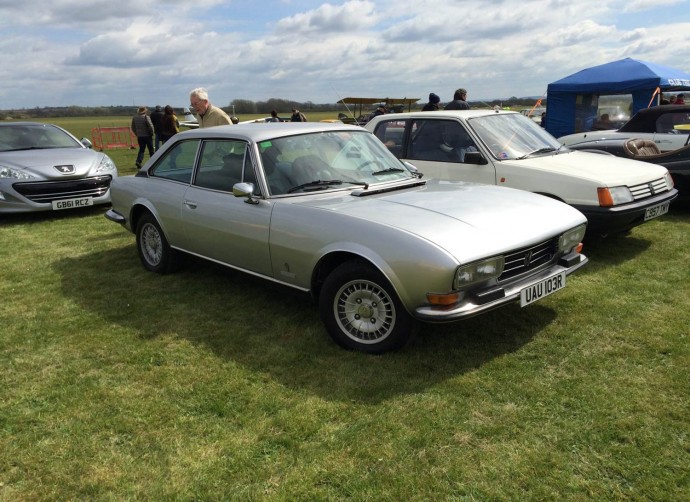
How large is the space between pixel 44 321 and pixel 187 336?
135cm

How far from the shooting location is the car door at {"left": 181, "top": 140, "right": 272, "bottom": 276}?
4168mm

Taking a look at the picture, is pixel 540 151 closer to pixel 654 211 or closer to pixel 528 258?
pixel 654 211

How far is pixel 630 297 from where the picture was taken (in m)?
4.56

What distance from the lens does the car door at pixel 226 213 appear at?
417 cm

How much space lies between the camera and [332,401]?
3.16 metres

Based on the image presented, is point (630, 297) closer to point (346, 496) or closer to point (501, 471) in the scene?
point (501, 471)

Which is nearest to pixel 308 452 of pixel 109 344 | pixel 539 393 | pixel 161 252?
pixel 539 393

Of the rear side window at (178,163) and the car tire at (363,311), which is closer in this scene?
the car tire at (363,311)

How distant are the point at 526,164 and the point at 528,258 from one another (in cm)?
249

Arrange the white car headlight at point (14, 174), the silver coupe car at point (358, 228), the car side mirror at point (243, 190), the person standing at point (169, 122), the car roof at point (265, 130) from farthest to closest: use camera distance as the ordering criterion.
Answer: the person standing at point (169, 122), the white car headlight at point (14, 174), the car roof at point (265, 130), the car side mirror at point (243, 190), the silver coupe car at point (358, 228)

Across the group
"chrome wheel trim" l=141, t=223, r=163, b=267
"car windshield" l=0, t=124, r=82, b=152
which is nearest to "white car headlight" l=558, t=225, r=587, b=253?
"chrome wheel trim" l=141, t=223, r=163, b=267

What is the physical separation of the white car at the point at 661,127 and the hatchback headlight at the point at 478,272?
6.46m

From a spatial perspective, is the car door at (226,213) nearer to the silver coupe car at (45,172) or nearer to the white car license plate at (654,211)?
the white car license plate at (654,211)

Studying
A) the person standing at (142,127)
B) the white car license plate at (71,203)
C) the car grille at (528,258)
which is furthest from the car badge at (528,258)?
the person standing at (142,127)
